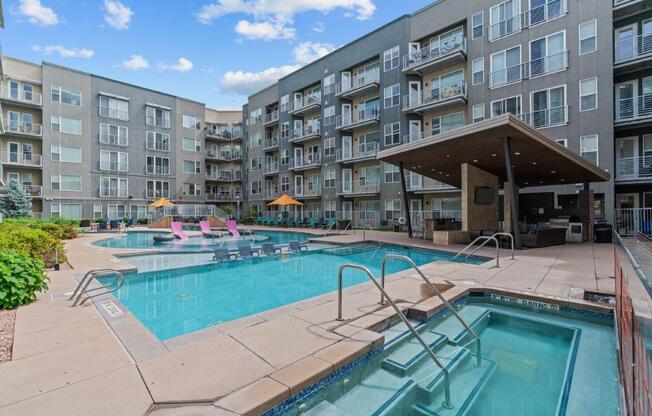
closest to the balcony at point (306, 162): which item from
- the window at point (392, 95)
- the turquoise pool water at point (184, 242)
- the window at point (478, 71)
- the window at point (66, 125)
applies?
the window at point (392, 95)

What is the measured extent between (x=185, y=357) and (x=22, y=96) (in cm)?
3616

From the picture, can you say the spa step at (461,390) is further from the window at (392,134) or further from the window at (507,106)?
the window at (392,134)

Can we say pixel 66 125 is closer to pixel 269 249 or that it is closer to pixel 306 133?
pixel 306 133

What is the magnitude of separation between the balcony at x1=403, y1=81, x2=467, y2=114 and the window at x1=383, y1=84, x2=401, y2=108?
2.69ft

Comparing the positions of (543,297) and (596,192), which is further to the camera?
(596,192)

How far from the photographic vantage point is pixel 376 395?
3.74 meters

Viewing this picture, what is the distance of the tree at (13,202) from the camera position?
78.5 feet

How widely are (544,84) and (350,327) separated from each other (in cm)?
2066

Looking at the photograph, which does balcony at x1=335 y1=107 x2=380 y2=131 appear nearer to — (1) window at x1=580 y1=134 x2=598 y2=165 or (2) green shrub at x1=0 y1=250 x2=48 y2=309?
(1) window at x1=580 y1=134 x2=598 y2=165

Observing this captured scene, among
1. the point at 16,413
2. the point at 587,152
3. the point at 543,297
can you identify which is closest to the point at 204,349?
the point at 16,413

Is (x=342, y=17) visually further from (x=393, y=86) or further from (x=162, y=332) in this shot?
(x=162, y=332)

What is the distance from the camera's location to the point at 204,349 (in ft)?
13.2

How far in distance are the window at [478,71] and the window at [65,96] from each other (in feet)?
113

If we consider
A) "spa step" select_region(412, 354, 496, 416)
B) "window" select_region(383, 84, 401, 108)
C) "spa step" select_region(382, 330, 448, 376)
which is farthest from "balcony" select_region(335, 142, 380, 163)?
"spa step" select_region(412, 354, 496, 416)
